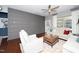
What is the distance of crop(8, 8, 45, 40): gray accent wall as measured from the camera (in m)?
1.37

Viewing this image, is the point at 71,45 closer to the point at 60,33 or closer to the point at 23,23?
the point at 60,33

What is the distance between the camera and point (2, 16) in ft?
4.51

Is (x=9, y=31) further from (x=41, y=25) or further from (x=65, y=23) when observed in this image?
(x=65, y=23)

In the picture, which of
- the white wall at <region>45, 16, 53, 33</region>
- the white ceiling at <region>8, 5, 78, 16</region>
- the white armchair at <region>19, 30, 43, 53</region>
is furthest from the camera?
the white wall at <region>45, 16, 53, 33</region>

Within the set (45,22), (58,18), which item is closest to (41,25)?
(45,22)

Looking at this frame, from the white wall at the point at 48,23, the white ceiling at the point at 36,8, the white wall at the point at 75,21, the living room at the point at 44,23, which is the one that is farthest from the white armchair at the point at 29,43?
the white wall at the point at 75,21

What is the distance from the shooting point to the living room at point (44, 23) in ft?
4.54

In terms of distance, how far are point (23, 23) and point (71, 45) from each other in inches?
34.4

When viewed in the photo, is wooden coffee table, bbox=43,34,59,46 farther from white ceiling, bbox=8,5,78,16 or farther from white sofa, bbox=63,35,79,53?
white ceiling, bbox=8,5,78,16

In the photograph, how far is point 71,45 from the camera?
153 centimetres

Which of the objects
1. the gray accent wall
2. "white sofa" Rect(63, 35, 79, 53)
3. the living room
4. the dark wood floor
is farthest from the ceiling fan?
the dark wood floor

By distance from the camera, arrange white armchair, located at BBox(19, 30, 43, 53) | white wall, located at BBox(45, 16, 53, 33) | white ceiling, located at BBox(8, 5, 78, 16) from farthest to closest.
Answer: white wall, located at BBox(45, 16, 53, 33) → white armchair, located at BBox(19, 30, 43, 53) → white ceiling, located at BBox(8, 5, 78, 16)

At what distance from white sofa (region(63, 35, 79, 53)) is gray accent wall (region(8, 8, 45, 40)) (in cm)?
46
